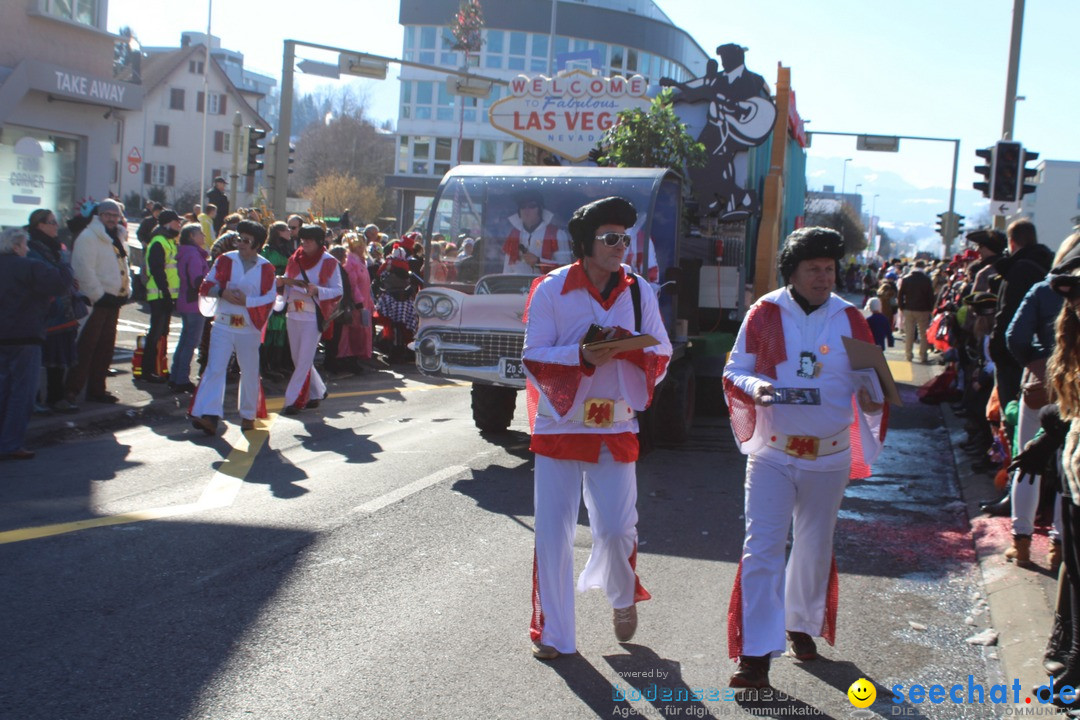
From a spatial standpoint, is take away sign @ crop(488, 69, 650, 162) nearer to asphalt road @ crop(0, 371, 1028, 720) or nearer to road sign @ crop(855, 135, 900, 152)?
asphalt road @ crop(0, 371, 1028, 720)

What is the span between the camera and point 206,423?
10.3 meters

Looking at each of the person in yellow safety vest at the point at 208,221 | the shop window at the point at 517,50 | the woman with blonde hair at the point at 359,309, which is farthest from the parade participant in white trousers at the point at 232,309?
the shop window at the point at 517,50

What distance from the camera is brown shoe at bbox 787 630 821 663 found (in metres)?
5.15

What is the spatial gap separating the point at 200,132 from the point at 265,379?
198 feet

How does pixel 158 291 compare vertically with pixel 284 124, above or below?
below

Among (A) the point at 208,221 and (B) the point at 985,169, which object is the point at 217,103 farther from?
(B) the point at 985,169

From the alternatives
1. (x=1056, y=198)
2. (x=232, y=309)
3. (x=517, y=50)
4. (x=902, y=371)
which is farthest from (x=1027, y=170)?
(x=1056, y=198)

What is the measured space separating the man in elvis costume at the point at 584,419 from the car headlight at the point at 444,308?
4.93 meters

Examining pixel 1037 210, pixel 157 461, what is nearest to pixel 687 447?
pixel 157 461

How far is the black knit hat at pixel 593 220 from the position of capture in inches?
199

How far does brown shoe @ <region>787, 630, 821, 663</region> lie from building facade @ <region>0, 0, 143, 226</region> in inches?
537

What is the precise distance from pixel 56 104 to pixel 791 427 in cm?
1486

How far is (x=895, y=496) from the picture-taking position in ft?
30.6

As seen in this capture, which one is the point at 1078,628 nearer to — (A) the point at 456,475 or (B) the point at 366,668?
(B) the point at 366,668
